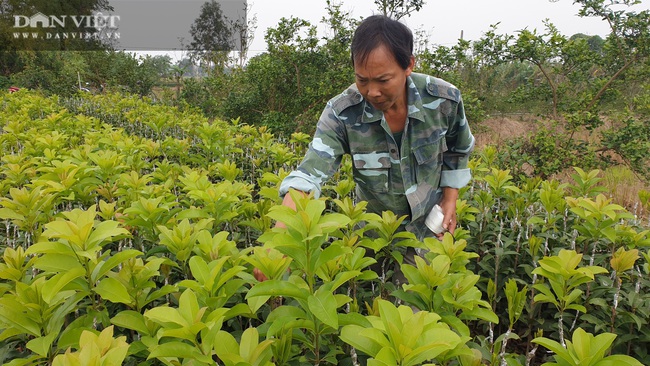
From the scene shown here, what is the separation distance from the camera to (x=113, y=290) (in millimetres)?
1398

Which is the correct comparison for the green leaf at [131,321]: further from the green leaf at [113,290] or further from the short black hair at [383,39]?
the short black hair at [383,39]

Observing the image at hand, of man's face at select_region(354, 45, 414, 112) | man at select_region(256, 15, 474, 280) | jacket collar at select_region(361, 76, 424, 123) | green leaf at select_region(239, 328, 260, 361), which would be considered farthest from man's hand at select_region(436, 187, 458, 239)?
green leaf at select_region(239, 328, 260, 361)

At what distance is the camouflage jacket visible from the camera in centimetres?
241

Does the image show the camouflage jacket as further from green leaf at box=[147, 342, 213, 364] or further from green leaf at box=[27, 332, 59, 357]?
green leaf at box=[27, 332, 59, 357]

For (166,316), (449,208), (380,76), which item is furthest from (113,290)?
(449,208)

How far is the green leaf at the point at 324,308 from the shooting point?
1.22 metres

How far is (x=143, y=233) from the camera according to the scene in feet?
7.13

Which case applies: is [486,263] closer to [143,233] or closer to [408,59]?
[408,59]

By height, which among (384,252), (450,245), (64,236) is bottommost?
(384,252)

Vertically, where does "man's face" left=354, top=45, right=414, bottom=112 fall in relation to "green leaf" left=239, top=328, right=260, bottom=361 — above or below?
above

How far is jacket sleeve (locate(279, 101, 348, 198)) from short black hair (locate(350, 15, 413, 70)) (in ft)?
1.47

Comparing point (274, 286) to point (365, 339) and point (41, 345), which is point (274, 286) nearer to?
point (365, 339)

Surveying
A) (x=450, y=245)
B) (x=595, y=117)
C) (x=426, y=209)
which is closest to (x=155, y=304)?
(x=450, y=245)

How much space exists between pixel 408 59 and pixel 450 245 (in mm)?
893
